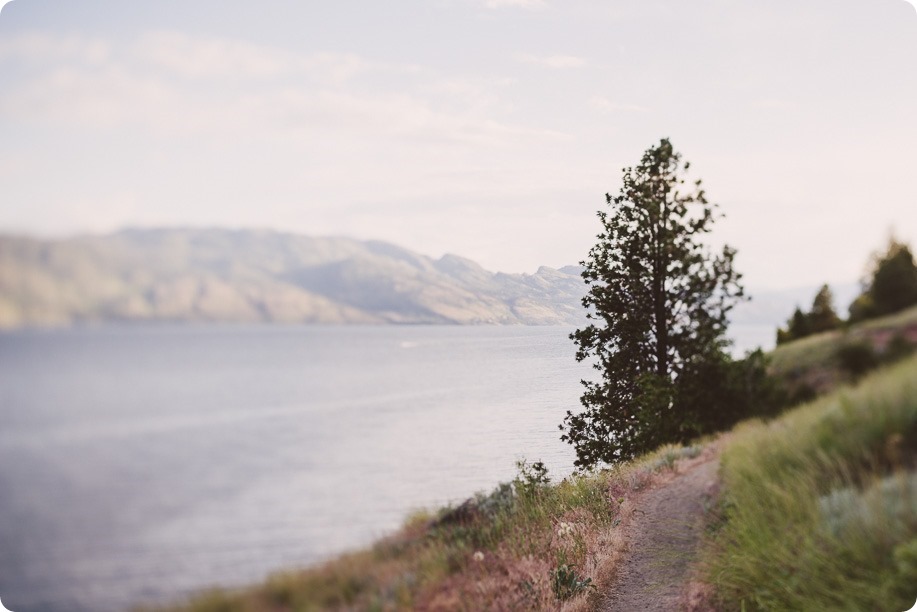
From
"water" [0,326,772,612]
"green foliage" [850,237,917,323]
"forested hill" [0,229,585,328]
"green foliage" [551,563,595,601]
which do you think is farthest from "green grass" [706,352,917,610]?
"forested hill" [0,229,585,328]

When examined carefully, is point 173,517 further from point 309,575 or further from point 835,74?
point 835,74

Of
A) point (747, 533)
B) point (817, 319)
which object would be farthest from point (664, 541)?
point (817, 319)

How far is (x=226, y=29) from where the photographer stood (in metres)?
4.98

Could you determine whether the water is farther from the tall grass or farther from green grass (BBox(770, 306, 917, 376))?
green grass (BBox(770, 306, 917, 376))

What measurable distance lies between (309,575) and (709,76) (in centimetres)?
541

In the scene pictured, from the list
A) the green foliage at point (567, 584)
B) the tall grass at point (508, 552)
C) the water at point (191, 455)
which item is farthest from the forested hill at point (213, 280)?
the green foliage at point (567, 584)

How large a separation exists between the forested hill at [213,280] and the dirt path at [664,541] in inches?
113

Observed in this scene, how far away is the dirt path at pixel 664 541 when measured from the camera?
5.61 meters

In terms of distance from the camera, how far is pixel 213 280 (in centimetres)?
401

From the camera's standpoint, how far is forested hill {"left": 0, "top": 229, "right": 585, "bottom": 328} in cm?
364

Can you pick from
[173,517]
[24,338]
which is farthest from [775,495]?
[24,338]

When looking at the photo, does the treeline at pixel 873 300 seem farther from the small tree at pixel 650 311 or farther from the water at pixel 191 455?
the small tree at pixel 650 311

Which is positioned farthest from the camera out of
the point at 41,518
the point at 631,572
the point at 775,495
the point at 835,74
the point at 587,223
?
the point at 587,223

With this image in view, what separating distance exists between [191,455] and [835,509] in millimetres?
3979
